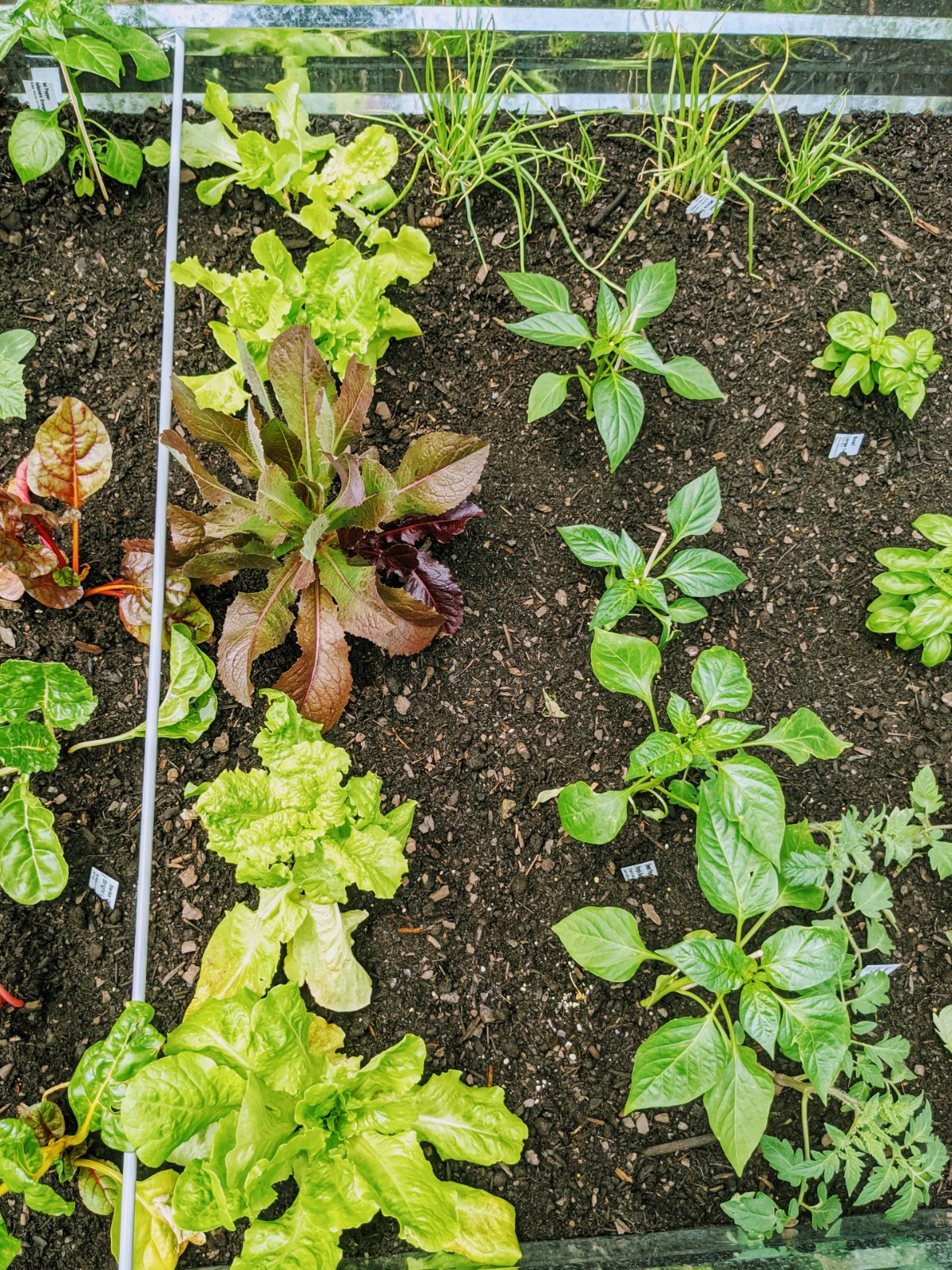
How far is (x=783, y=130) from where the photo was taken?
1.53m

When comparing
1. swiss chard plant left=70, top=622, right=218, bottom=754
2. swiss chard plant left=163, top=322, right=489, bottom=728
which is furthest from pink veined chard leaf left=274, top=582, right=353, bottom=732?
swiss chard plant left=70, top=622, right=218, bottom=754

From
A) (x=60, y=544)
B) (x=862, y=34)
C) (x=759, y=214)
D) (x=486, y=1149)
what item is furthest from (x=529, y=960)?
(x=862, y=34)

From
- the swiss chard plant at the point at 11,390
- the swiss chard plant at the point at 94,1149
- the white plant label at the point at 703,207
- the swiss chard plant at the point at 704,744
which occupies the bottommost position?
the swiss chard plant at the point at 94,1149

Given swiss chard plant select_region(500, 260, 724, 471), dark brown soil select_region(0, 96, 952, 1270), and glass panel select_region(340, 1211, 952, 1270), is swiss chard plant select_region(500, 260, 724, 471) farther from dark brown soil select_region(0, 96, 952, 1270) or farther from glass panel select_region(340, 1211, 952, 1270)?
glass panel select_region(340, 1211, 952, 1270)

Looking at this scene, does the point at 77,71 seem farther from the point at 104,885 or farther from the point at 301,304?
the point at 104,885

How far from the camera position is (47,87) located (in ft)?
4.48

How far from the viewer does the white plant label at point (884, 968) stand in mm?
1194

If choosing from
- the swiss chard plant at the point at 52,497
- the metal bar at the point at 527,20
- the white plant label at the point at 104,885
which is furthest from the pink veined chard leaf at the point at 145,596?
the metal bar at the point at 527,20

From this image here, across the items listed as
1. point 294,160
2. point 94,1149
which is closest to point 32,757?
point 94,1149

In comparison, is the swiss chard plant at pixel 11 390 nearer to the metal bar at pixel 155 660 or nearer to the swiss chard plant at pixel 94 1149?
the metal bar at pixel 155 660

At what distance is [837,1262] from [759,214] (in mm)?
1607

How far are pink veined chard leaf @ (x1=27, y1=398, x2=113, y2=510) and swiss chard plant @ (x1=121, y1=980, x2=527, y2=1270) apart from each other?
0.76 metres

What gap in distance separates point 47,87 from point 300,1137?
1591mm

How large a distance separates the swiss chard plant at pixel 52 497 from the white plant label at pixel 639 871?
0.93m
